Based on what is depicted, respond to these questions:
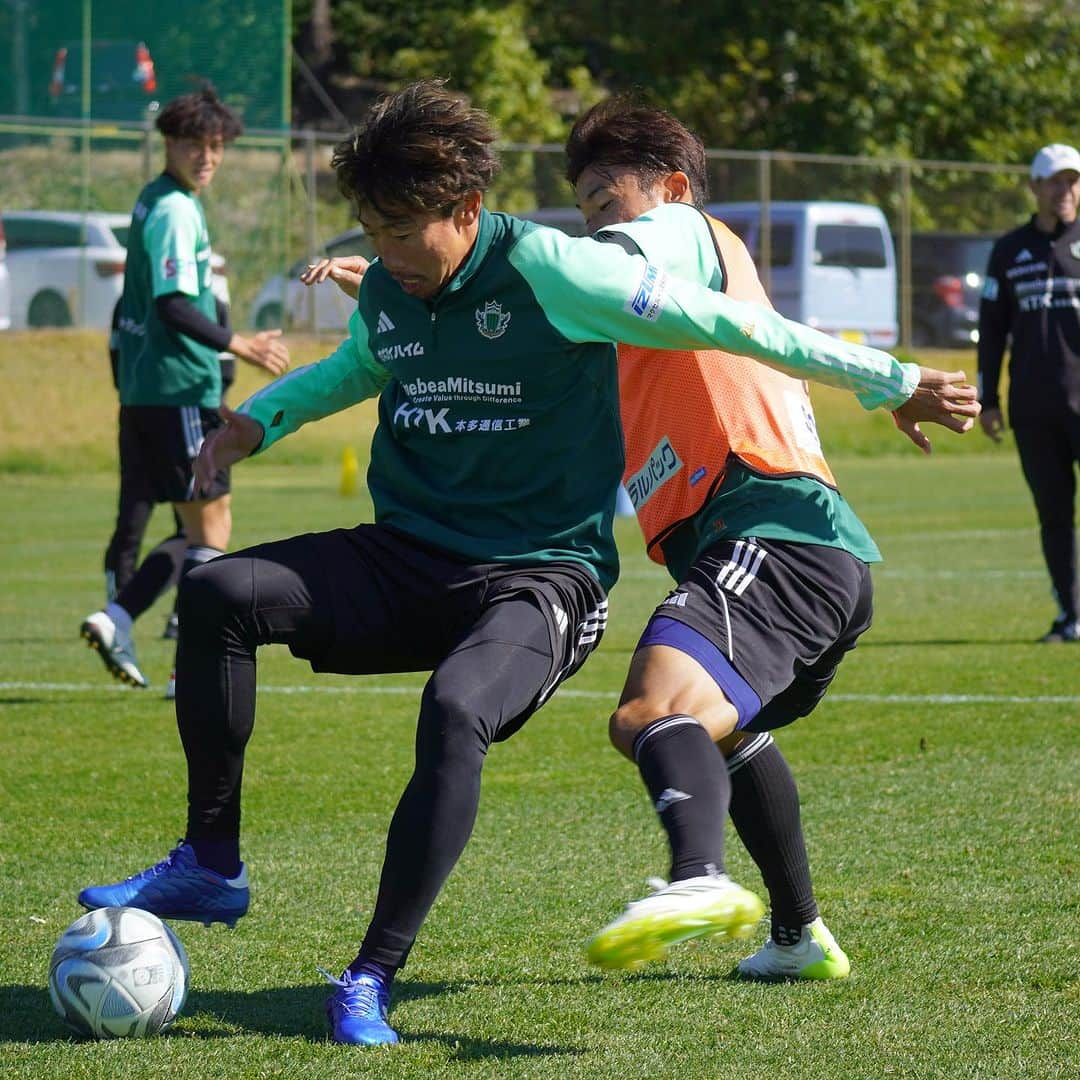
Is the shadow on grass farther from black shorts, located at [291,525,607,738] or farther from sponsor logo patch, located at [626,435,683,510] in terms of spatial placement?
sponsor logo patch, located at [626,435,683,510]

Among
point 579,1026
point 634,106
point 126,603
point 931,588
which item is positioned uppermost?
point 634,106

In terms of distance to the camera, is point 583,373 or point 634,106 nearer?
point 583,373

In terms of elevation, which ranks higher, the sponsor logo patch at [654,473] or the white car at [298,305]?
the sponsor logo patch at [654,473]

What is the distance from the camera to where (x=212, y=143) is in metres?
8.02

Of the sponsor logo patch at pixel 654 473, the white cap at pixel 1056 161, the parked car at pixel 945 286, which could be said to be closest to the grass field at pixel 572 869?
the sponsor logo patch at pixel 654 473

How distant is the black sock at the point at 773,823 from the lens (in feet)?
13.8

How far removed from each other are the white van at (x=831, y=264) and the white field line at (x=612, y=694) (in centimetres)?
1856

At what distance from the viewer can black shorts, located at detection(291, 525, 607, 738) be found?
3.89 m

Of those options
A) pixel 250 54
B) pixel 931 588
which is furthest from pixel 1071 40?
pixel 931 588

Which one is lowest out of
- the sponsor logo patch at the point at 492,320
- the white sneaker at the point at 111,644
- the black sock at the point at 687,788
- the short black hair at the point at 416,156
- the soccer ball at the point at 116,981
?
the white sneaker at the point at 111,644

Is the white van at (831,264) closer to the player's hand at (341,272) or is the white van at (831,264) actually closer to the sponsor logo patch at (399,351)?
the player's hand at (341,272)

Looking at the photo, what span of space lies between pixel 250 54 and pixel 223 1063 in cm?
2328

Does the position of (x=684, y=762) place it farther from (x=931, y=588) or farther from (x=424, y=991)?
(x=931, y=588)

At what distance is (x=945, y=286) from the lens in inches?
1125
